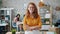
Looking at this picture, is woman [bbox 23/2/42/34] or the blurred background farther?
the blurred background

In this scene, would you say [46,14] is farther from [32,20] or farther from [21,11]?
[32,20]

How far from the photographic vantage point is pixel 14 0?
19.2 feet

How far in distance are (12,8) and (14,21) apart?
503 millimetres

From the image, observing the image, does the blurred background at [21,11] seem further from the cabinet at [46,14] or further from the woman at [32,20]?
the woman at [32,20]

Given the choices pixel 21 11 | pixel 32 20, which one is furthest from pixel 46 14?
pixel 32 20

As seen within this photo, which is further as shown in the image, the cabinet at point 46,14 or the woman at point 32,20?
the cabinet at point 46,14

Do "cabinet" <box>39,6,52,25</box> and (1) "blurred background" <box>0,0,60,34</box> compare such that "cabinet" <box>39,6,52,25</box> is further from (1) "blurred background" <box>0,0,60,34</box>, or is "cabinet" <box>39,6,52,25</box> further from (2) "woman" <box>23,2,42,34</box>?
(2) "woman" <box>23,2,42,34</box>

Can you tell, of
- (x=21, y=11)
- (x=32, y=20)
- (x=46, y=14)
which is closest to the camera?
(x=32, y=20)

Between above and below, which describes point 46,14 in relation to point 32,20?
below

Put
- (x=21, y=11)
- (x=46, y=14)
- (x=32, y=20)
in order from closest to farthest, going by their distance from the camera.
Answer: (x=32, y=20) < (x=46, y=14) < (x=21, y=11)

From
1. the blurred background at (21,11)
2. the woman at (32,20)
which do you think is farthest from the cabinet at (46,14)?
the woman at (32,20)

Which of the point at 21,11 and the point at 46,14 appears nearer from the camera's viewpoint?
the point at 46,14

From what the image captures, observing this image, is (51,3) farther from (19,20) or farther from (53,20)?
(19,20)

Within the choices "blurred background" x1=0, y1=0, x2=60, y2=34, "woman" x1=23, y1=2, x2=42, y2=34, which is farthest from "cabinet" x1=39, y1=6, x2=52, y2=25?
"woman" x1=23, y1=2, x2=42, y2=34
